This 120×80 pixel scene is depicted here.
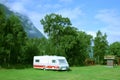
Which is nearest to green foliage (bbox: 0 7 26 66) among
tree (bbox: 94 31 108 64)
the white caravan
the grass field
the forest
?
the forest

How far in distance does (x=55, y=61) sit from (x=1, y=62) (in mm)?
13413

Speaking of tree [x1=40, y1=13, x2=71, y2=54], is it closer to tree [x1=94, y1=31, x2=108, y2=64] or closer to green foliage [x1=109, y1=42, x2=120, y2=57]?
tree [x1=94, y1=31, x2=108, y2=64]

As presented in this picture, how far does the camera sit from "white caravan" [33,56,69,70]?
3841cm

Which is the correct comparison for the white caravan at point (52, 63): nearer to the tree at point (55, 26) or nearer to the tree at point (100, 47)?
the tree at point (55, 26)

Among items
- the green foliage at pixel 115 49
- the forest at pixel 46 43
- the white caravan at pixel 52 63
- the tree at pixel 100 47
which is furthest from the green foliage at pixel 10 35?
the green foliage at pixel 115 49

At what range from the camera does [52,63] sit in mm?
39312

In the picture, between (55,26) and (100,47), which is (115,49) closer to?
(100,47)

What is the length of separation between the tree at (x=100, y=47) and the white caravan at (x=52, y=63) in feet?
121

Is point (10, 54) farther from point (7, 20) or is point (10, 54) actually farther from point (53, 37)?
point (53, 37)

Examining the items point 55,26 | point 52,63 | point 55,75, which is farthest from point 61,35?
point 55,75

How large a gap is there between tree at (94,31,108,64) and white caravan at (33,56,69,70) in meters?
36.8

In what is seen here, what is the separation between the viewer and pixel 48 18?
58625mm

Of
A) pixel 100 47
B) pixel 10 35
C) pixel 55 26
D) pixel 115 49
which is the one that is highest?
pixel 55 26

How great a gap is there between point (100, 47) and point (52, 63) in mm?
39300
